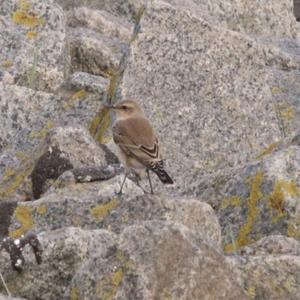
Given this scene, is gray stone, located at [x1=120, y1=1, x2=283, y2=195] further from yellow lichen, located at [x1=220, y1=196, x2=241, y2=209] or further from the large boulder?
the large boulder

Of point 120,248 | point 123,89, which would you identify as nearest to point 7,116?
point 123,89

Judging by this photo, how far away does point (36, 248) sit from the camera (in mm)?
7062

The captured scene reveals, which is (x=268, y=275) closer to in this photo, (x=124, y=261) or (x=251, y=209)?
(x=124, y=261)

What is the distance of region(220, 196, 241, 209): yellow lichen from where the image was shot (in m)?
9.40

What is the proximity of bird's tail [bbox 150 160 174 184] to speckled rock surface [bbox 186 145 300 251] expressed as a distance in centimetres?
55

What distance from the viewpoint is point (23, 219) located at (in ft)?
28.1

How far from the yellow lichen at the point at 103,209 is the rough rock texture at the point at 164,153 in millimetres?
11

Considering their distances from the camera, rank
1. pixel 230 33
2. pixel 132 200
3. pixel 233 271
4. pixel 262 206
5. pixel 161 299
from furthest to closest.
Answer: pixel 230 33, pixel 262 206, pixel 132 200, pixel 233 271, pixel 161 299

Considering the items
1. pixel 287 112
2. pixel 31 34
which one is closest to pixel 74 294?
pixel 287 112

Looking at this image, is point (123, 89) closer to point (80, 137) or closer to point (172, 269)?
point (80, 137)

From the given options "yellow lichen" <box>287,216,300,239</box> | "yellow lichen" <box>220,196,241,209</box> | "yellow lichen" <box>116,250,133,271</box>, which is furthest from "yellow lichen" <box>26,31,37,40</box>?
"yellow lichen" <box>116,250,133,271</box>

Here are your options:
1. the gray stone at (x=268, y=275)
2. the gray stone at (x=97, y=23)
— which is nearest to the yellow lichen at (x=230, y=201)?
the gray stone at (x=268, y=275)

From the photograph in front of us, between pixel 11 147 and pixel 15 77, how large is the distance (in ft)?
3.96

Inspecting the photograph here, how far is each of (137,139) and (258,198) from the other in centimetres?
131
